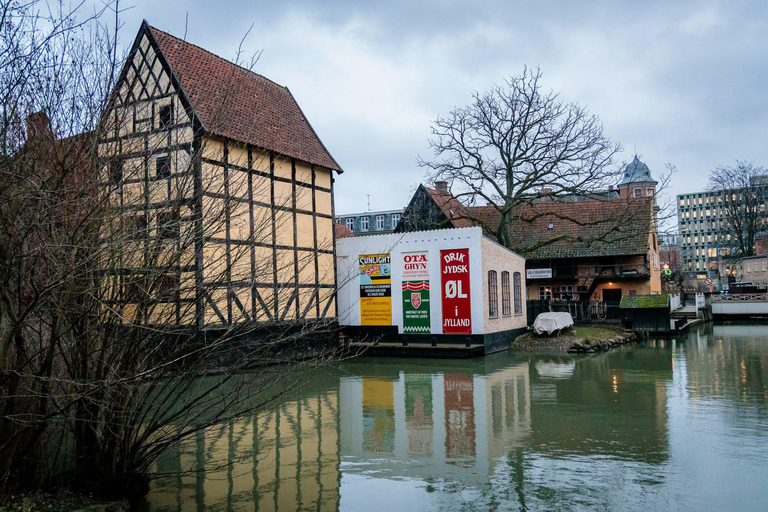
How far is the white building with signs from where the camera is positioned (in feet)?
64.6

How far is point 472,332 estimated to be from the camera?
1964 centimetres

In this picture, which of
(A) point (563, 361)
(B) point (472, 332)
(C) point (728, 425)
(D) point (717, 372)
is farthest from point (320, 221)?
(C) point (728, 425)

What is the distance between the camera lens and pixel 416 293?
2031 cm

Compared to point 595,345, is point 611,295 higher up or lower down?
higher up

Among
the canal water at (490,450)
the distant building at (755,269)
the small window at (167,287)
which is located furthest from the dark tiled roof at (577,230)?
the small window at (167,287)

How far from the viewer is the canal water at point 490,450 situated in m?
5.89

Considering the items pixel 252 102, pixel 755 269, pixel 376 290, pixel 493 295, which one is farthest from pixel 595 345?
pixel 755 269

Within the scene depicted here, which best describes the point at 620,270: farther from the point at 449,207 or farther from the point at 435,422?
the point at 435,422

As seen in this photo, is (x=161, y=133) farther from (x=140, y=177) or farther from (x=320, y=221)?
(x=320, y=221)

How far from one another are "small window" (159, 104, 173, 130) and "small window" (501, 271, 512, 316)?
16896 millimetres

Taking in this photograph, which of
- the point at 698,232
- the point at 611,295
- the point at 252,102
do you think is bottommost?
the point at 611,295

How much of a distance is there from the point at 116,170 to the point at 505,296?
61.0 ft

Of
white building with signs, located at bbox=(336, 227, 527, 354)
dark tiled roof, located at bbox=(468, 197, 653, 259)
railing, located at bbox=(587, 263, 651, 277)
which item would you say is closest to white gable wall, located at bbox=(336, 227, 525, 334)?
white building with signs, located at bbox=(336, 227, 527, 354)

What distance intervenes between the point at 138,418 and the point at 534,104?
23.3 meters
